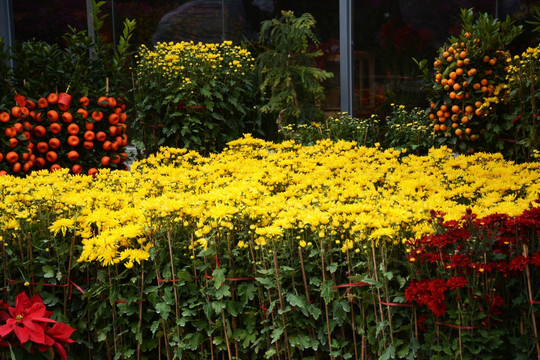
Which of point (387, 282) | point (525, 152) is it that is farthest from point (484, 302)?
point (525, 152)

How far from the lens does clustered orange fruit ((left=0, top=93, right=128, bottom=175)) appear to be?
13.7ft

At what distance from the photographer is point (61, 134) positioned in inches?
176

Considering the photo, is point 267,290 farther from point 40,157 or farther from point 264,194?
point 40,157

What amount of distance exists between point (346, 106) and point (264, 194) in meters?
6.77

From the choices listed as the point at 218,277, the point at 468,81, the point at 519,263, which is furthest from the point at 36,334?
the point at 468,81

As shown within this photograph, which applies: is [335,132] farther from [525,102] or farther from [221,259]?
[221,259]

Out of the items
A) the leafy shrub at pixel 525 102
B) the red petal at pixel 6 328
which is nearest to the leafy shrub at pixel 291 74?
the leafy shrub at pixel 525 102

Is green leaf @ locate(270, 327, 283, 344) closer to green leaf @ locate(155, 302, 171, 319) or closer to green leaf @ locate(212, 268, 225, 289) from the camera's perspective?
green leaf @ locate(212, 268, 225, 289)

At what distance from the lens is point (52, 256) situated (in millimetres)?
2506

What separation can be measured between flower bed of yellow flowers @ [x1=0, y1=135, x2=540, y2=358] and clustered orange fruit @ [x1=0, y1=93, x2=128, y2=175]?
5.16 feet

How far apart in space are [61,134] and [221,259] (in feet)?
8.71

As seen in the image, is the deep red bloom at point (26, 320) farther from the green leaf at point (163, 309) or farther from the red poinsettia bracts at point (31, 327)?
the green leaf at point (163, 309)

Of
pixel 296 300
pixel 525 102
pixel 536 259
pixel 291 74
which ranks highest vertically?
pixel 291 74

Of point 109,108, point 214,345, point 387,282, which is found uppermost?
point 109,108
